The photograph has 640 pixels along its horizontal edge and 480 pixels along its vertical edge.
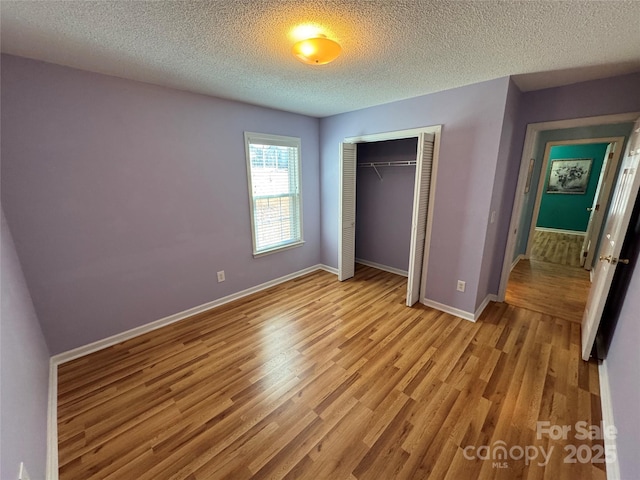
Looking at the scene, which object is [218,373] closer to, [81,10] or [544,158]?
[81,10]

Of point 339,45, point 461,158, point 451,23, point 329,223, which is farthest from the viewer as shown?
point 329,223

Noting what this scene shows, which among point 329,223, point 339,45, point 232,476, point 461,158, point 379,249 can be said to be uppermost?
point 339,45

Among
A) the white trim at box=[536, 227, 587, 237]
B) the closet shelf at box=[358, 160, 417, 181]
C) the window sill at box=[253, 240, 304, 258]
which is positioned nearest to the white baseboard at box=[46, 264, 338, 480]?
the window sill at box=[253, 240, 304, 258]

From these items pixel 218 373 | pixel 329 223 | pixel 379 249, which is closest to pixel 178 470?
pixel 218 373

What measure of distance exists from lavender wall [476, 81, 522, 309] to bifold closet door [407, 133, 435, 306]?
24.5 inches

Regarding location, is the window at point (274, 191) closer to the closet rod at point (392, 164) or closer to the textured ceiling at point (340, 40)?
the textured ceiling at point (340, 40)

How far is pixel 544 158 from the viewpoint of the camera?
4.14 meters

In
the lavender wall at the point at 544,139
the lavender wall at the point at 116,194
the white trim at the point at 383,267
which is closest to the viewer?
the lavender wall at the point at 116,194

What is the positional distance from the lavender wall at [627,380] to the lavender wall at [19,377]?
257 cm

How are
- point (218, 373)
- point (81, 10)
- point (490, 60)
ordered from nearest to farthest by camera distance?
point (81, 10), point (490, 60), point (218, 373)

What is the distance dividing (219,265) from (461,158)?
293cm

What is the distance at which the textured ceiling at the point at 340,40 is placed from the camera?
1292mm

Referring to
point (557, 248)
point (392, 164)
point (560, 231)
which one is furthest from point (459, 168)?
point (560, 231)

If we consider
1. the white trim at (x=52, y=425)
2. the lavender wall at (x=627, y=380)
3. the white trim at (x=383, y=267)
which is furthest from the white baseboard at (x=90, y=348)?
the lavender wall at (x=627, y=380)
